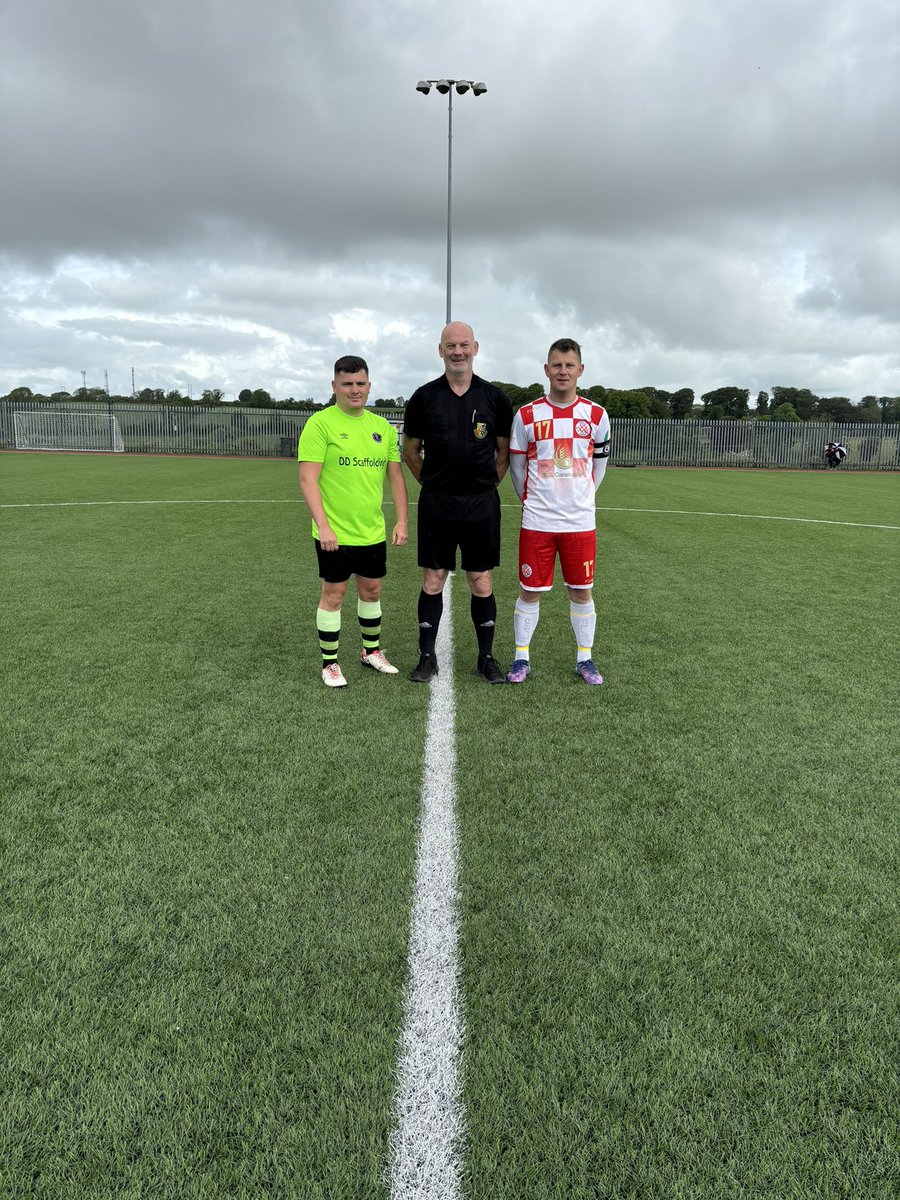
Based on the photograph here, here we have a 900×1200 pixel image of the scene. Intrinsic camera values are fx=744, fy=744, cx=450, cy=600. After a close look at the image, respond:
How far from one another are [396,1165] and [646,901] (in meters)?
1.09

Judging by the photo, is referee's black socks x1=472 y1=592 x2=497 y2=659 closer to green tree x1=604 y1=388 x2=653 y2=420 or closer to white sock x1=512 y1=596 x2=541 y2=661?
white sock x1=512 y1=596 x2=541 y2=661

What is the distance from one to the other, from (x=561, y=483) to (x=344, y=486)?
47.9 inches

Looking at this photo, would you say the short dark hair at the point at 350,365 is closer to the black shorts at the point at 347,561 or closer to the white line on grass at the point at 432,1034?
the black shorts at the point at 347,561

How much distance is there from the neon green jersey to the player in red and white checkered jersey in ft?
2.54

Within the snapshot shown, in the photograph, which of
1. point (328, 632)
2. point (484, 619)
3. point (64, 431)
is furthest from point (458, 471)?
point (64, 431)

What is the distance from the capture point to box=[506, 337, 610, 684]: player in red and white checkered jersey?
4.14 metres

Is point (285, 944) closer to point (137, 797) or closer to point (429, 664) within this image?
point (137, 797)

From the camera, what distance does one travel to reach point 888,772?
319cm

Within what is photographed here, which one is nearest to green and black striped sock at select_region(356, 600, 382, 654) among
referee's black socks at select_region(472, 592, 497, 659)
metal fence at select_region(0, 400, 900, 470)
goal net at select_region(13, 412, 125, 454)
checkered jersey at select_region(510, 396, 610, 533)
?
referee's black socks at select_region(472, 592, 497, 659)

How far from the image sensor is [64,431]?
122ft

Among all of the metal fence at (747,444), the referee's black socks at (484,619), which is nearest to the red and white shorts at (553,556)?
the referee's black socks at (484,619)

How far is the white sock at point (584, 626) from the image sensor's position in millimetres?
4418

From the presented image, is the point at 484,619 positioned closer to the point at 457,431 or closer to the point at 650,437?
the point at 457,431

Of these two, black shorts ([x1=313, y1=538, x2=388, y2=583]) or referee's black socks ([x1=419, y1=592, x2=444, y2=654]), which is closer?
black shorts ([x1=313, y1=538, x2=388, y2=583])
